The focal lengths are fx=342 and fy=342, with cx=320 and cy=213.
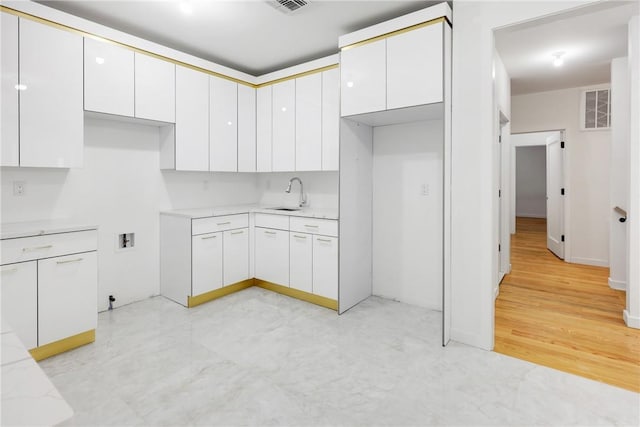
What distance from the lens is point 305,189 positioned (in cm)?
445

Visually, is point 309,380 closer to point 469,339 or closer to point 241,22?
point 469,339

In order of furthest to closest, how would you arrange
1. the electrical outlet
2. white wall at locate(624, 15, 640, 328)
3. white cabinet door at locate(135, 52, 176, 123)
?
white cabinet door at locate(135, 52, 176, 123) → white wall at locate(624, 15, 640, 328) → the electrical outlet

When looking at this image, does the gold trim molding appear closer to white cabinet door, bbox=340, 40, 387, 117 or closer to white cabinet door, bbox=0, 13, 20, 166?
white cabinet door, bbox=0, 13, 20, 166

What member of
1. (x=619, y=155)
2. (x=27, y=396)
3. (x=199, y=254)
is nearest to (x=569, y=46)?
(x=619, y=155)

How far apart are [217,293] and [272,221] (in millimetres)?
1010

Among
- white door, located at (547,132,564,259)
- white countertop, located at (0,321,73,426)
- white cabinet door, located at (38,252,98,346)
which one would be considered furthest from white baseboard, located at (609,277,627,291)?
white cabinet door, located at (38,252,98,346)

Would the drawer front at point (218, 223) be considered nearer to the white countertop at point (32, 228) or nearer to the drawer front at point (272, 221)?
the drawer front at point (272, 221)

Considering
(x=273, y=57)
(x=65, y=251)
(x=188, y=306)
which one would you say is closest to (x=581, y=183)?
(x=273, y=57)

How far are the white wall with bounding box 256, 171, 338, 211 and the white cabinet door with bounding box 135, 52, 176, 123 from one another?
1586mm

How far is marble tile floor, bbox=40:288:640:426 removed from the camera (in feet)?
6.31

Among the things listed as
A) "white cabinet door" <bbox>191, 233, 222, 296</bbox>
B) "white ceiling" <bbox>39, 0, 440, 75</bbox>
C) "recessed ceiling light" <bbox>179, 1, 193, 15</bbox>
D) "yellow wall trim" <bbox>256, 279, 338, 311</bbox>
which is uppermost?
"white ceiling" <bbox>39, 0, 440, 75</bbox>

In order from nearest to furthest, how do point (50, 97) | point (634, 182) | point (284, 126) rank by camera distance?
1. point (50, 97)
2. point (634, 182)
3. point (284, 126)

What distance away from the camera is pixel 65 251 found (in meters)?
2.61

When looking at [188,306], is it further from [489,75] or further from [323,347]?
[489,75]
